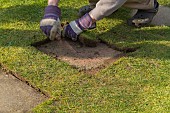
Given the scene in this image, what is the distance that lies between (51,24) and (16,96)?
653 millimetres

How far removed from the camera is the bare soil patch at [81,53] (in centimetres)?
276

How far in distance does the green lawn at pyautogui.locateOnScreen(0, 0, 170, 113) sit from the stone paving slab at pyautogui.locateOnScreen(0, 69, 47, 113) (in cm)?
6

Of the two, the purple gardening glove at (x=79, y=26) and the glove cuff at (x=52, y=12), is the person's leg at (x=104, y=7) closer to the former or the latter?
the purple gardening glove at (x=79, y=26)

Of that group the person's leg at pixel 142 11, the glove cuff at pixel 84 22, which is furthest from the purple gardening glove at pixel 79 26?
the person's leg at pixel 142 11

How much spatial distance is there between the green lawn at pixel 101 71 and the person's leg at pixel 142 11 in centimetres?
6

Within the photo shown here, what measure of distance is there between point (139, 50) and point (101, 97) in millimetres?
639

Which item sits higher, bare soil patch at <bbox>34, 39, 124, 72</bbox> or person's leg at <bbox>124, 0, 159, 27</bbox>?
person's leg at <bbox>124, 0, 159, 27</bbox>

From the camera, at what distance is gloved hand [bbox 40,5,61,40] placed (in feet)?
9.31

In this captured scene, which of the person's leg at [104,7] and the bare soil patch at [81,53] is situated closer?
the bare soil patch at [81,53]

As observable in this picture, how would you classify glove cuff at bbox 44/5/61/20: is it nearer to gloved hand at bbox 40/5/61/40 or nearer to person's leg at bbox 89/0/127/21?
gloved hand at bbox 40/5/61/40

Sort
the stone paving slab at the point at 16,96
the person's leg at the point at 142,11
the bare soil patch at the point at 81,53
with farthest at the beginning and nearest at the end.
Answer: the person's leg at the point at 142,11, the bare soil patch at the point at 81,53, the stone paving slab at the point at 16,96

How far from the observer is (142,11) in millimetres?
3301

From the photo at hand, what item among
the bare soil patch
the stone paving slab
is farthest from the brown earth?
the stone paving slab

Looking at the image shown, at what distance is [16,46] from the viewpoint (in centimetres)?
292
